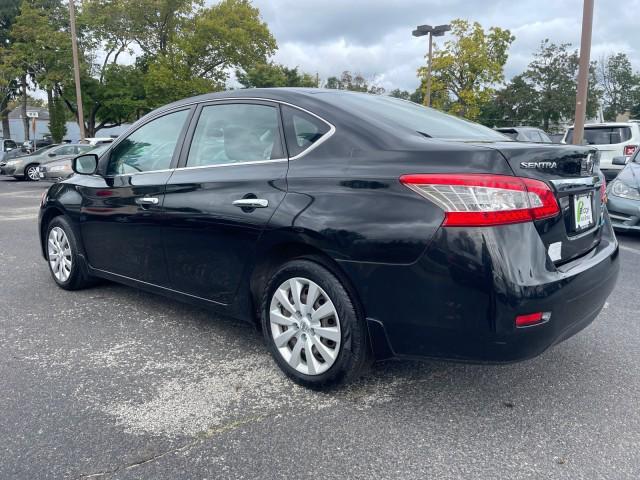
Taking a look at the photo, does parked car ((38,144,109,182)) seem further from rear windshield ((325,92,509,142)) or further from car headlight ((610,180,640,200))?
rear windshield ((325,92,509,142))

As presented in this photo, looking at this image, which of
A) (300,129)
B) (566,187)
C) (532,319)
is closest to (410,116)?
(300,129)

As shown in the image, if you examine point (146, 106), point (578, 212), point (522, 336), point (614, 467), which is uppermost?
point (146, 106)

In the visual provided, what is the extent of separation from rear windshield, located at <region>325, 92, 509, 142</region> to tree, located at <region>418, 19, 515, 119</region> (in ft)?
124

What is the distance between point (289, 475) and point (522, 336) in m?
1.14

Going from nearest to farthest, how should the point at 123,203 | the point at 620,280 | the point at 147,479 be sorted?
the point at 147,479 → the point at 123,203 → the point at 620,280

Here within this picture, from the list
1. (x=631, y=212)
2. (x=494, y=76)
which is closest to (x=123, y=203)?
(x=631, y=212)

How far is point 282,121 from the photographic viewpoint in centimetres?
313

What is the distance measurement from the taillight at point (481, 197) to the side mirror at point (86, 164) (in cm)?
296

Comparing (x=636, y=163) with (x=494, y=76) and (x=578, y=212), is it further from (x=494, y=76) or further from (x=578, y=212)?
(x=494, y=76)

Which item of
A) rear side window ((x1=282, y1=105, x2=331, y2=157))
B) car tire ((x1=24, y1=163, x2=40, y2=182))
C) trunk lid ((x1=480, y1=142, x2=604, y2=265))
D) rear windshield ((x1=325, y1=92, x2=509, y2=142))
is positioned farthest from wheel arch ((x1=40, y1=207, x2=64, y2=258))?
car tire ((x1=24, y1=163, x2=40, y2=182))

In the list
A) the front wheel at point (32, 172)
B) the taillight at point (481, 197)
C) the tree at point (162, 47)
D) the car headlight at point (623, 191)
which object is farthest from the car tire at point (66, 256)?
the tree at point (162, 47)

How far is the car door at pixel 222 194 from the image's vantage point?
9.98 feet

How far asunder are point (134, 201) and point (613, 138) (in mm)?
12409

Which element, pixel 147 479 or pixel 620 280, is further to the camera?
pixel 620 280
